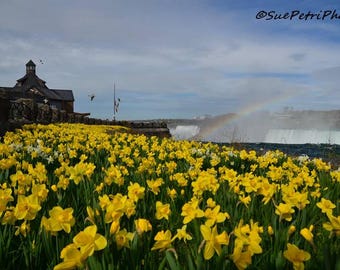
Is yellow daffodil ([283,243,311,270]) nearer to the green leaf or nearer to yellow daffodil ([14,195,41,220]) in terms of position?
the green leaf

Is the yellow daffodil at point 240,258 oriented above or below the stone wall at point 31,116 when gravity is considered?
below

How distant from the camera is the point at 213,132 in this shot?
5778cm

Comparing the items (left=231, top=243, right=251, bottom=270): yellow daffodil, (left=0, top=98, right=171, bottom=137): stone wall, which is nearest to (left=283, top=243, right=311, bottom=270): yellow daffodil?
(left=231, top=243, right=251, bottom=270): yellow daffodil

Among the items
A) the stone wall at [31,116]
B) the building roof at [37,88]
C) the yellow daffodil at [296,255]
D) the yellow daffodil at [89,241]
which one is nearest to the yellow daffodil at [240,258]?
the yellow daffodil at [296,255]

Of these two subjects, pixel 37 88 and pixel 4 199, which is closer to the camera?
pixel 4 199

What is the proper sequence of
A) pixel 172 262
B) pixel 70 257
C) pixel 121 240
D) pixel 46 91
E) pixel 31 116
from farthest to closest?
pixel 46 91 → pixel 31 116 → pixel 121 240 → pixel 172 262 → pixel 70 257

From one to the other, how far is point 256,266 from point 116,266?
62 cm

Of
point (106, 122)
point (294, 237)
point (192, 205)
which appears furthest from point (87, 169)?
point (106, 122)

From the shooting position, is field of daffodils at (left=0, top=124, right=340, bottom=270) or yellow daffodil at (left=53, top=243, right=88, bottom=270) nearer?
yellow daffodil at (left=53, top=243, right=88, bottom=270)

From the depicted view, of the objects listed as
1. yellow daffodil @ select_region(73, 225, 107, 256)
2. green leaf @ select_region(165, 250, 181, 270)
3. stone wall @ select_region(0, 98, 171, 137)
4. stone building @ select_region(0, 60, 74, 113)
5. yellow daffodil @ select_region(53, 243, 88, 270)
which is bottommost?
green leaf @ select_region(165, 250, 181, 270)

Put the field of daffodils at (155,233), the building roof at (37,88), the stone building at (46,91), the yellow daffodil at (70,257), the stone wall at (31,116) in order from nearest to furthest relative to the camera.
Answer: the yellow daffodil at (70,257) → the field of daffodils at (155,233) → the stone wall at (31,116) → the stone building at (46,91) → the building roof at (37,88)

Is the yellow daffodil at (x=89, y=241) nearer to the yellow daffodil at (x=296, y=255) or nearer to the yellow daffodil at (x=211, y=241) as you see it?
the yellow daffodil at (x=211, y=241)

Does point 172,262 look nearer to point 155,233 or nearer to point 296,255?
point 296,255

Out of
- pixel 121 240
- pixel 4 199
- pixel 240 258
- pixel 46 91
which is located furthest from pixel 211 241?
pixel 46 91
